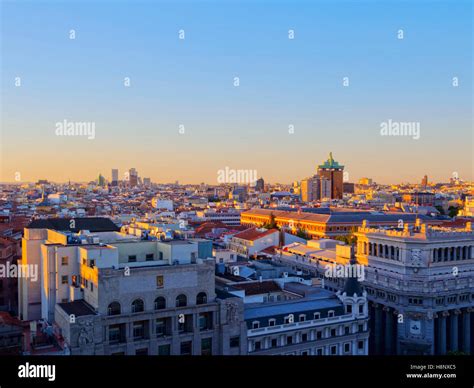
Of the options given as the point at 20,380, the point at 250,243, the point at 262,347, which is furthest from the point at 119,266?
the point at 250,243

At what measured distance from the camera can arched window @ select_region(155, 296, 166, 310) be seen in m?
24.9

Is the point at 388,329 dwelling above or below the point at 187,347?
below

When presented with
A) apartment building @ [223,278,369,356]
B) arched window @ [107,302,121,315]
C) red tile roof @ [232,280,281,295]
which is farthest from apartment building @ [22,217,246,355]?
red tile roof @ [232,280,281,295]

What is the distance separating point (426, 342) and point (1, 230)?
48350mm

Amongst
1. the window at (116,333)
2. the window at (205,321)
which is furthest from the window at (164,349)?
the window at (205,321)

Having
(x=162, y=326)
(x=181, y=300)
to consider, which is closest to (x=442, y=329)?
(x=181, y=300)

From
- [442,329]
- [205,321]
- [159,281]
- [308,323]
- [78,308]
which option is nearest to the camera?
[78,308]

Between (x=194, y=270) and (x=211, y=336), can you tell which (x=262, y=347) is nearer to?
(x=211, y=336)

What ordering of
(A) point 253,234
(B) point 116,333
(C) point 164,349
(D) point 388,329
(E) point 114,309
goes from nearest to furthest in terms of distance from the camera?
(E) point 114,309
(B) point 116,333
(C) point 164,349
(D) point 388,329
(A) point 253,234

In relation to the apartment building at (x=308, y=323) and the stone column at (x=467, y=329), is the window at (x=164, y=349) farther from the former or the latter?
the stone column at (x=467, y=329)

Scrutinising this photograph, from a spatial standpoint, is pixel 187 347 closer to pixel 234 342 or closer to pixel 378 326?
pixel 234 342

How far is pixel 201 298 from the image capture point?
26078 millimetres

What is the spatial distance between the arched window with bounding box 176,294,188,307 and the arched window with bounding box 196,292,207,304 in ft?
2.12

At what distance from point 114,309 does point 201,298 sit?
440cm
